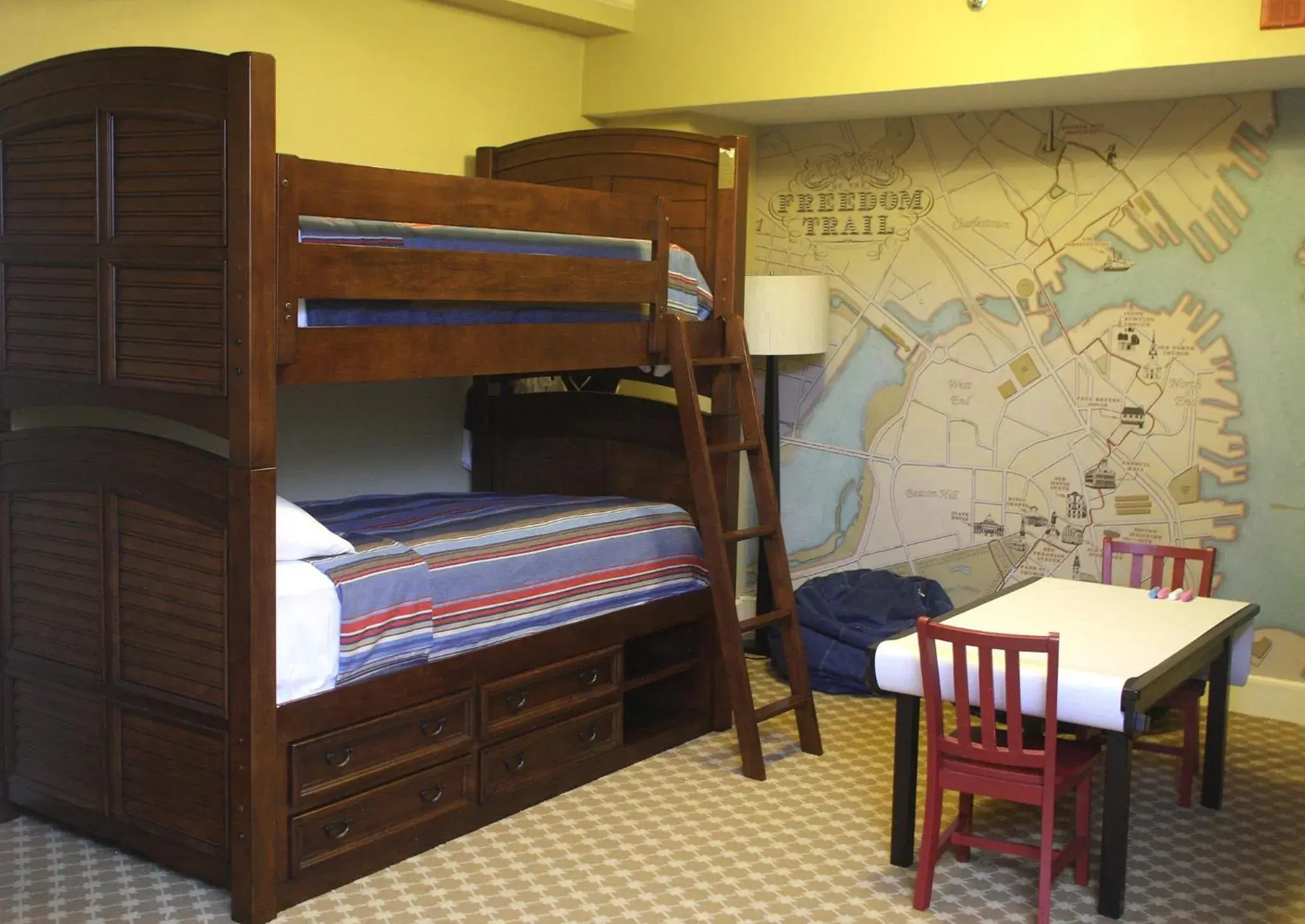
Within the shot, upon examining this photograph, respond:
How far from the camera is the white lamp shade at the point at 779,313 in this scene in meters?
5.27

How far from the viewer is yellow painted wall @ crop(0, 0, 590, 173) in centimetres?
390

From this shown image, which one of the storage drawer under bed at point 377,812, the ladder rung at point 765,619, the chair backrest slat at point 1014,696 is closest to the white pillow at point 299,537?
the storage drawer under bed at point 377,812

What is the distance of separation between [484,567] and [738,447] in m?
1.05

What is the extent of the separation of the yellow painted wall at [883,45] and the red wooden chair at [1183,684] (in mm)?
1520

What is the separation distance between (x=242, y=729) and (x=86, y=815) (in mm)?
721

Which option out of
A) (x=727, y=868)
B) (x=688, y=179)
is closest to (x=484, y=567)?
(x=727, y=868)

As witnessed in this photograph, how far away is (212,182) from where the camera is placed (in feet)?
9.84

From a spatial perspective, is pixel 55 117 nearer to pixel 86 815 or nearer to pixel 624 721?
pixel 86 815

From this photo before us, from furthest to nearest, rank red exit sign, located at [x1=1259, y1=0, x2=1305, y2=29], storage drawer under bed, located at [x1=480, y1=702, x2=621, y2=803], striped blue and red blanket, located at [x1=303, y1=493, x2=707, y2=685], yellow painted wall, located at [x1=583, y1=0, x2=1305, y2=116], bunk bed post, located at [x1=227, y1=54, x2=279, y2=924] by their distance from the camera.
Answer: yellow painted wall, located at [x1=583, y1=0, x2=1305, y2=116], red exit sign, located at [x1=1259, y1=0, x2=1305, y2=29], storage drawer under bed, located at [x1=480, y1=702, x2=621, y2=803], striped blue and red blanket, located at [x1=303, y1=493, x2=707, y2=685], bunk bed post, located at [x1=227, y1=54, x2=279, y2=924]

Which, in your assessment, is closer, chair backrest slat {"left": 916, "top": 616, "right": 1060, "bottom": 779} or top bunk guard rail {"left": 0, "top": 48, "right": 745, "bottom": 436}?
top bunk guard rail {"left": 0, "top": 48, "right": 745, "bottom": 436}

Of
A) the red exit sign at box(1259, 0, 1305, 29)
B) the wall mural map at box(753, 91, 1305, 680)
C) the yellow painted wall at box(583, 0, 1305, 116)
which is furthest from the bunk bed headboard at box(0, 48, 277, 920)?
the wall mural map at box(753, 91, 1305, 680)

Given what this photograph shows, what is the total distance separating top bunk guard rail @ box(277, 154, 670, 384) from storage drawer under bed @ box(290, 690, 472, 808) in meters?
0.88

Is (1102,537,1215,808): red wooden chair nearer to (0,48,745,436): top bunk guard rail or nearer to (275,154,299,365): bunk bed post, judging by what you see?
(0,48,745,436): top bunk guard rail

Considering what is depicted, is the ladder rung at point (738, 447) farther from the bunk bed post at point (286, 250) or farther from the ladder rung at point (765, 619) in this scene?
the bunk bed post at point (286, 250)
